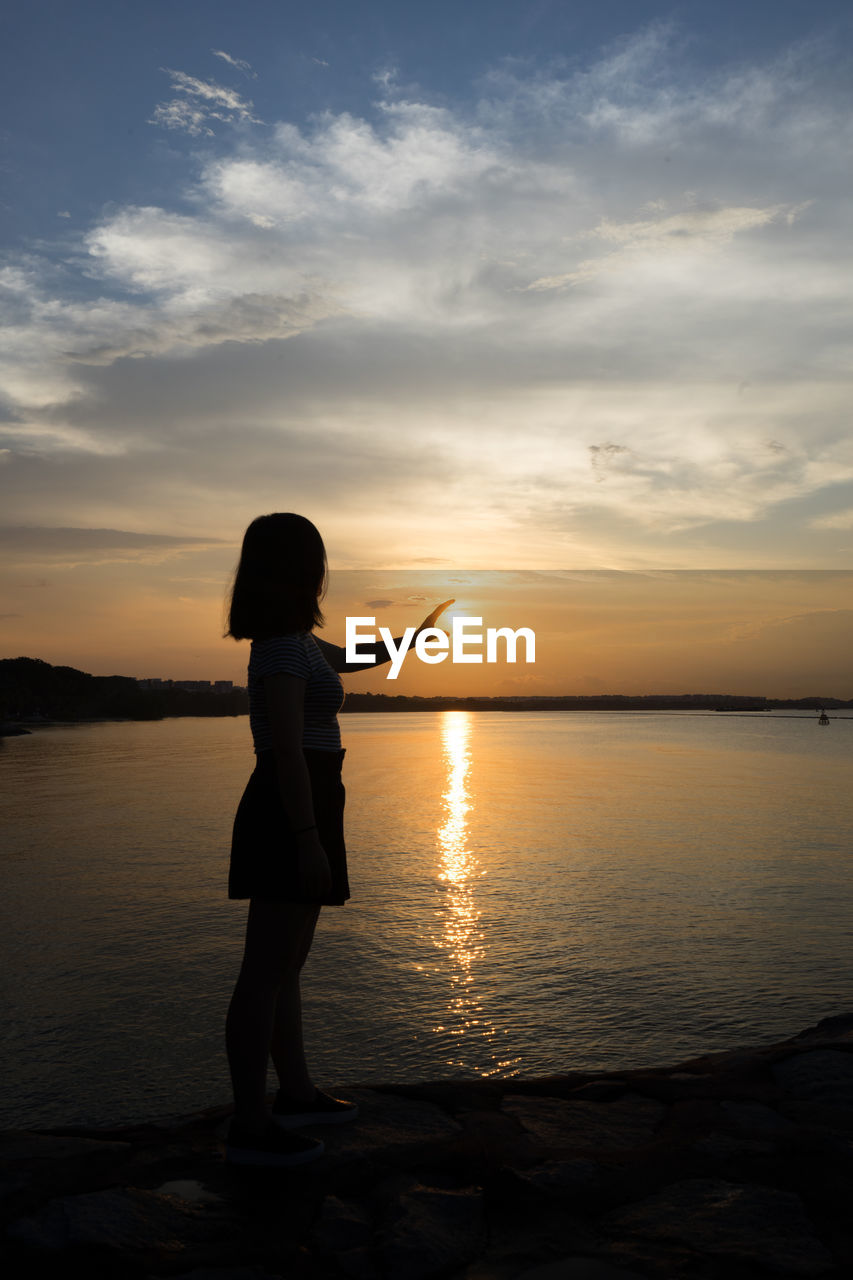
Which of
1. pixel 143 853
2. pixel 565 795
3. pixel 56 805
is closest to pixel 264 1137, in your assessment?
pixel 143 853

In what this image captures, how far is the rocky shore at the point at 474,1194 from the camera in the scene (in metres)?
2.51

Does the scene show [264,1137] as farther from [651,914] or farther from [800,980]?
[651,914]

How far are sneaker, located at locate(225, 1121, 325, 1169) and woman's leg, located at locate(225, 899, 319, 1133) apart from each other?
1.4 inches

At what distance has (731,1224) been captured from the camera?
2.69 metres

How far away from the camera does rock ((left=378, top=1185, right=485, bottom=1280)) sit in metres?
2.53

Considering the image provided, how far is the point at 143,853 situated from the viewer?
1183cm

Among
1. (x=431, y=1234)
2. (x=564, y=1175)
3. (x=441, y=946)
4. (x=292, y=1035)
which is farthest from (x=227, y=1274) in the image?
(x=441, y=946)

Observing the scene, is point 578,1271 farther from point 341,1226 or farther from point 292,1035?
point 292,1035

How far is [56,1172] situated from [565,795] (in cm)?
1775

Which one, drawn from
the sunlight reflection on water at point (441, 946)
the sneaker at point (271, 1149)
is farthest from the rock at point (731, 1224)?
the sunlight reflection on water at point (441, 946)

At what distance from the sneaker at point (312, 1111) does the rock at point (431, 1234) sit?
1.77 ft

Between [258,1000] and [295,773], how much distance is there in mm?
801

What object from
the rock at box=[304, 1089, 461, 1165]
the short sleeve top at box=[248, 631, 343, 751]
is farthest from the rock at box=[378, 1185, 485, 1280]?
the short sleeve top at box=[248, 631, 343, 751]

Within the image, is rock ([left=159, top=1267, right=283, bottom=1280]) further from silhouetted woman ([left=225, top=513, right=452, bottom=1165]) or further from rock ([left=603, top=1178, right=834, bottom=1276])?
rock ([left=603, top=1178, right=834, bottom=1276])
